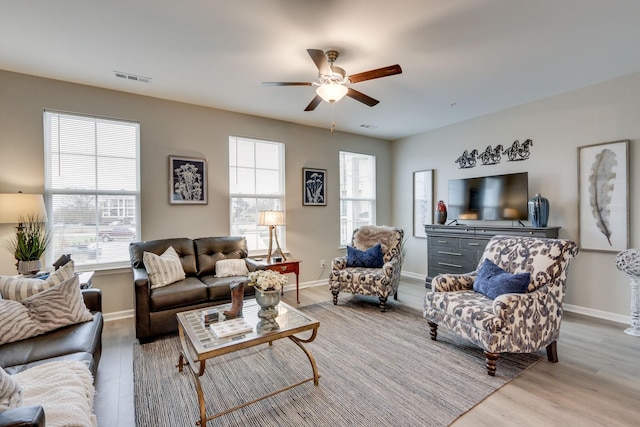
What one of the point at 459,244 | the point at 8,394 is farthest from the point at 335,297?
the point at 8,394

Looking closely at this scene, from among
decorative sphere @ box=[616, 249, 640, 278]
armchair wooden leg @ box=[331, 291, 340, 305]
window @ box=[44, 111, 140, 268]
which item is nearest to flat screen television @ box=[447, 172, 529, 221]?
decorative sphere @ box=[616, 249, 640, 278]

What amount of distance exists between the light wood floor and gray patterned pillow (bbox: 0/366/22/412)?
83cm

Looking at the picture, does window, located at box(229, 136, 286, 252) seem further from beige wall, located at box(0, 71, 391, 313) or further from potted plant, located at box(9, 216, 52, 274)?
potted plant, located at box(9, 216, 52, 274)

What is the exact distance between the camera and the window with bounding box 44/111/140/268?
338cm

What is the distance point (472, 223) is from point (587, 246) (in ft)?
4.74

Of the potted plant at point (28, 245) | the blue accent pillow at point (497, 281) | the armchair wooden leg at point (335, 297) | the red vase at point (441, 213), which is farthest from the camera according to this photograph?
the red vase at point (441, 213)

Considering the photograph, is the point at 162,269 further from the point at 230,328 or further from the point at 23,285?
the point at 230,328

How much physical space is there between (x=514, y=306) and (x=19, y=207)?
441cm

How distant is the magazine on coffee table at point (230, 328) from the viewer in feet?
6.55

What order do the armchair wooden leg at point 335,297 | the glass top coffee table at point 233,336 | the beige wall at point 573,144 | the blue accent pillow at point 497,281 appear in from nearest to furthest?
the glass top coffee table at point 233,336 → the blue accent pillow at point 497,281 → the beige wall at point 573,144 → the armchair wooden leg at point 335,297

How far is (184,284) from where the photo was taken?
3229 millimetres

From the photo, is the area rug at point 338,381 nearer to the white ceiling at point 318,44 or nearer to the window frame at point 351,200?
the window frame at point 351,200

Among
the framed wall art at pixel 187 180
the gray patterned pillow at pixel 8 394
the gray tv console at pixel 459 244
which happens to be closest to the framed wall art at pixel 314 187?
the framed wall art at pixel 187 180

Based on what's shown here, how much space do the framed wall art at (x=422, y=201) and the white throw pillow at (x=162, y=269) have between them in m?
4.16
